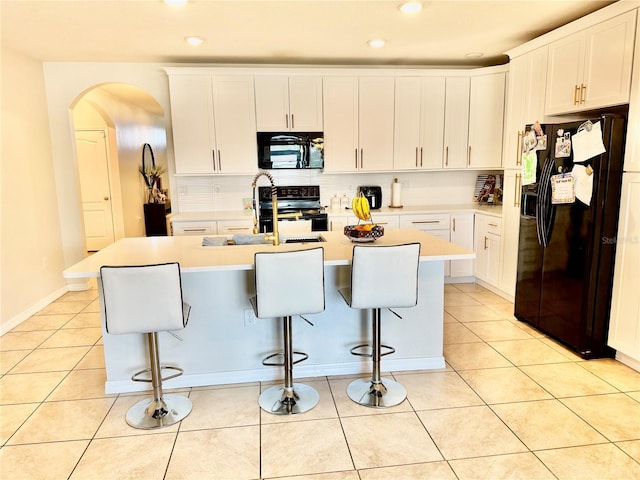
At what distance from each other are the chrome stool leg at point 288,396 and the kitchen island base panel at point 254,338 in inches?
8.8

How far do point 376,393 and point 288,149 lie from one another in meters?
2.90

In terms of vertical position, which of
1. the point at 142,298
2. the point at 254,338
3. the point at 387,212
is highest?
the point at 387,212

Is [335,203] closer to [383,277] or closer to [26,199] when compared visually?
[383,277]

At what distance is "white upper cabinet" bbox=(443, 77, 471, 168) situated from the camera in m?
4.82

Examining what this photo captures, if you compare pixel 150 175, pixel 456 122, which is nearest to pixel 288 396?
pixel 456 122

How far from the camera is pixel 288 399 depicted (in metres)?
2.54

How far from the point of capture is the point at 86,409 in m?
2.54

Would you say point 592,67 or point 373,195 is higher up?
point 592,67

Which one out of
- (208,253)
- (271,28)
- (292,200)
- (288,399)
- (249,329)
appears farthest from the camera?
(292,200)

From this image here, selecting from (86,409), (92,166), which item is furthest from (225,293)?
(92,166)

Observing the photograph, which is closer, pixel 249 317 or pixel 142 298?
pixel 142 298

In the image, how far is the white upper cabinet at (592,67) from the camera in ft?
9.17

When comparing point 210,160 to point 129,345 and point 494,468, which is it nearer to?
point 129,345

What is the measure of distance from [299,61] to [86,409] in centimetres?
384
